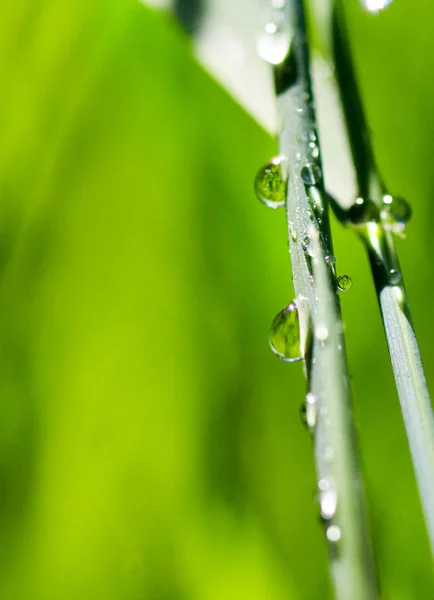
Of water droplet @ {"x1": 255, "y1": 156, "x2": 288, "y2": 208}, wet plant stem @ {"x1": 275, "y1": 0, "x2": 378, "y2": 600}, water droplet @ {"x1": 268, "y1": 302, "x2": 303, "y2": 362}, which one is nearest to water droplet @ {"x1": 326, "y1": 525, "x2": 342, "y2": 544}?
wet plant stem @ {"x1": 275, "y1": 0, "x2": 378, "y2": 600}

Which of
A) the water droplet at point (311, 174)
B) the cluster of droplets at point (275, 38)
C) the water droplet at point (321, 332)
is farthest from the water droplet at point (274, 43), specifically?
the water droplet at point (321, 332)

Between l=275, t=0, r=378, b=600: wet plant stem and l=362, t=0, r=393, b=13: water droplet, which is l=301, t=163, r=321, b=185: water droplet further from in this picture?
l=362, t=0, r=393, b=13: water droplet

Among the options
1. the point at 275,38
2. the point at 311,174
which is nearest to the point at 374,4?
the point at 275,38

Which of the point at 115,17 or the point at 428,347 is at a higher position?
the point at 115,17

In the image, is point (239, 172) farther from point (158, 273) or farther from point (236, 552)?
point (236, 552)

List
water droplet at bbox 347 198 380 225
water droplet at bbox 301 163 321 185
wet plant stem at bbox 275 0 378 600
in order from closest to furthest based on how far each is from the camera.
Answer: wet plant stem at bbox 275 0 378 600
water droplet at bbox 301 163 321 185
water droplet at bbox 347 198 380 225

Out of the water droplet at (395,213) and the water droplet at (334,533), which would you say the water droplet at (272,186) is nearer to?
the water droplet at (395,213)

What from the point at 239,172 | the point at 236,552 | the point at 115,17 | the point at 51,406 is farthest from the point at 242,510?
the point at 115,17

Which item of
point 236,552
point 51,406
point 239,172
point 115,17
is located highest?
point 115,17
